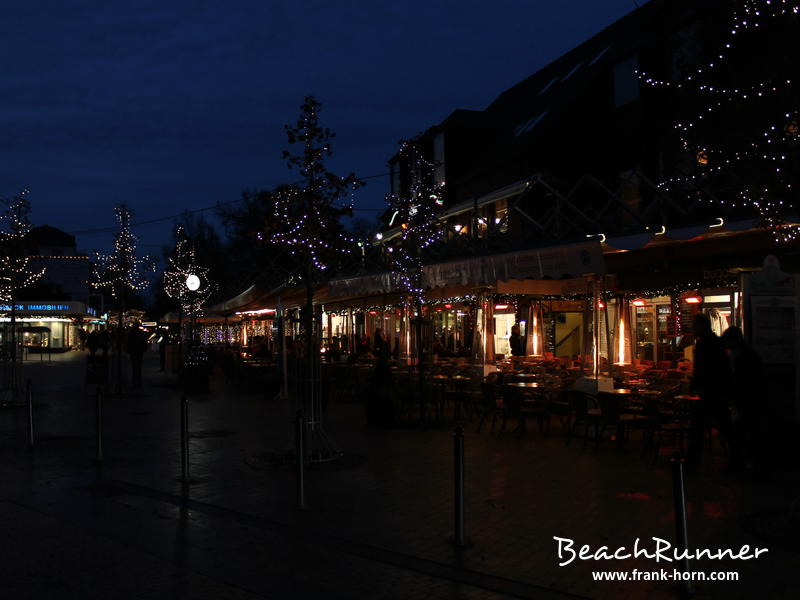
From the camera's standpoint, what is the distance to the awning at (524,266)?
1090 cm

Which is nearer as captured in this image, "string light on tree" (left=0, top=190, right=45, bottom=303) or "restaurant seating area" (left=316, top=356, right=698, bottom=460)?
"restaurant seating area" (left=316, top=356, right=698, bottom=460)

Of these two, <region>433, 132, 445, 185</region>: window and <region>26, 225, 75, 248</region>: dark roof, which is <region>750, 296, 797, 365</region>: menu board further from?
<region>26, 225, 75, 248</region>: dark roof

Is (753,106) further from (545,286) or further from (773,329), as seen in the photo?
(545,286)

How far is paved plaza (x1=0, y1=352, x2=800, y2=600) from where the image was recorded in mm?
5688

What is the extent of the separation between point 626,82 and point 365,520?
17.7 m

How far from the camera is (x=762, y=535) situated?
21.2 feet

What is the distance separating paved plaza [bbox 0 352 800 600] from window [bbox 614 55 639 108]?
12386mm

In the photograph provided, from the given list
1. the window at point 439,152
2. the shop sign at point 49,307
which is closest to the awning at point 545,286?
the window at point 439,152

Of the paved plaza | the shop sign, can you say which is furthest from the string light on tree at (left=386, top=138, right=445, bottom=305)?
the shop sign

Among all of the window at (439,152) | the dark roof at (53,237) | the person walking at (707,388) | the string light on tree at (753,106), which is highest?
the dark roof at (53,237)

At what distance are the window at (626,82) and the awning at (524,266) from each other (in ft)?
34.3

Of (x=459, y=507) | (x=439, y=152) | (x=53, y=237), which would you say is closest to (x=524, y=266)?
(x=459, y=507)
